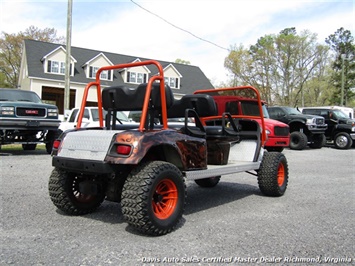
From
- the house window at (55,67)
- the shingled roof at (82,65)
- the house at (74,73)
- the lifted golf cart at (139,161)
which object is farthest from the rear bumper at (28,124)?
the house window at (55,67)

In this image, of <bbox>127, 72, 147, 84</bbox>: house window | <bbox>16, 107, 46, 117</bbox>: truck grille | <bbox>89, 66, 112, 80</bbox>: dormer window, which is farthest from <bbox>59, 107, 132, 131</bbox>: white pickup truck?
<bbox>127, 72, 147, 84</bbox>: house window

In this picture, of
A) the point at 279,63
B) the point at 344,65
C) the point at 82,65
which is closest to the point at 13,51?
the point at 82,65

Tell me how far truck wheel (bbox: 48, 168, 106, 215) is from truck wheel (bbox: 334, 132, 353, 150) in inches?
650

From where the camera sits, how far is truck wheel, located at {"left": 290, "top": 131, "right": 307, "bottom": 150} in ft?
54.9

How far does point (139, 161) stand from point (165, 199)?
692mm

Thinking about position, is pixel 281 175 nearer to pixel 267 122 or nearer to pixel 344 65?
pixel 267 122

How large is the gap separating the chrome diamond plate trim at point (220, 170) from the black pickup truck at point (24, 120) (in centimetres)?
720

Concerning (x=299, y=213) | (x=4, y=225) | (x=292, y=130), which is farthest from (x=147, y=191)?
(x=292, y=130)

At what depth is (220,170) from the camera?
5.13 metres

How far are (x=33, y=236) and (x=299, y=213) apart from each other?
3453 mm

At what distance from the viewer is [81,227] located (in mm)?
4195

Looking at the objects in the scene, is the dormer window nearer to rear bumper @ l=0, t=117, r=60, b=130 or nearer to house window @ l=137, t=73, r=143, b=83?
house window @ l=137, t=73, r=143, b=83

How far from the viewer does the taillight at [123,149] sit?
12.5 ft

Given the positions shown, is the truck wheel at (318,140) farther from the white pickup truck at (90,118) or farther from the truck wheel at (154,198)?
the truck wheel at (154,198)
